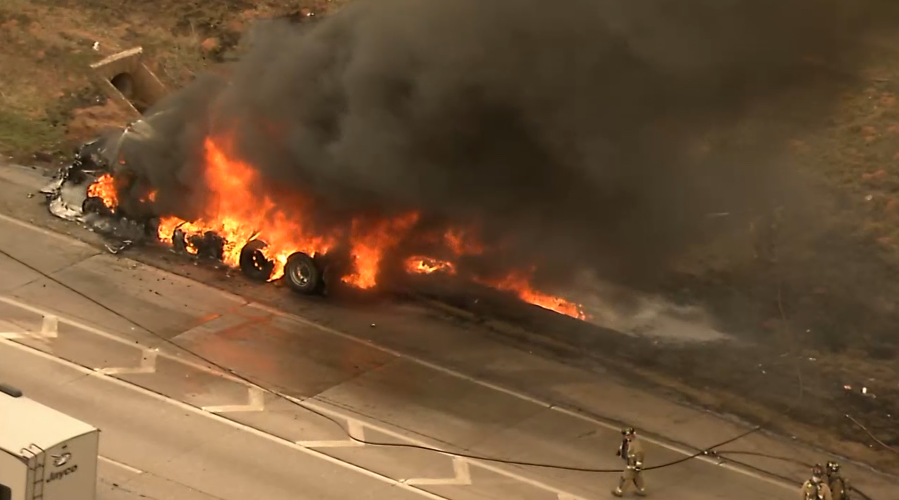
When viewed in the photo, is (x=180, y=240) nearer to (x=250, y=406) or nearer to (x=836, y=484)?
(x=250, y=406)

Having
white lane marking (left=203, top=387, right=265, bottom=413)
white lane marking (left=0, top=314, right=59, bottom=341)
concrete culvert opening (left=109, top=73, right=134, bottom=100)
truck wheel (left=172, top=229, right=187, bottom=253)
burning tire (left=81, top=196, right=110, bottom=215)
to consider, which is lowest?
white lane marking (left=203, top=387, right=265, bottom=413)

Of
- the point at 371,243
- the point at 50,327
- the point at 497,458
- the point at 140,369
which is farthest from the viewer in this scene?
the point at 371,243

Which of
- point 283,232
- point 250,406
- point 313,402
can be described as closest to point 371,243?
point 283,232

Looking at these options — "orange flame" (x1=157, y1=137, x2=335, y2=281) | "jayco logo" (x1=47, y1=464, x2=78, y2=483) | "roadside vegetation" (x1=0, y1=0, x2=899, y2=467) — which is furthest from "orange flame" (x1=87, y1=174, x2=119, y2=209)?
"jayco logo" (x1=47, y1=464, x2=78, y2=483)

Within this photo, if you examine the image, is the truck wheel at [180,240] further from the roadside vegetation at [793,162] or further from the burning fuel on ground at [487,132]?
the roadside vegetation at [793,162]

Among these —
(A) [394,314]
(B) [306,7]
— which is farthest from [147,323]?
(B) [306,7]

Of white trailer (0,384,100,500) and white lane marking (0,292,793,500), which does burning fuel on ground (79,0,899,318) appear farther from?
white trailer (0,384,100,500)
